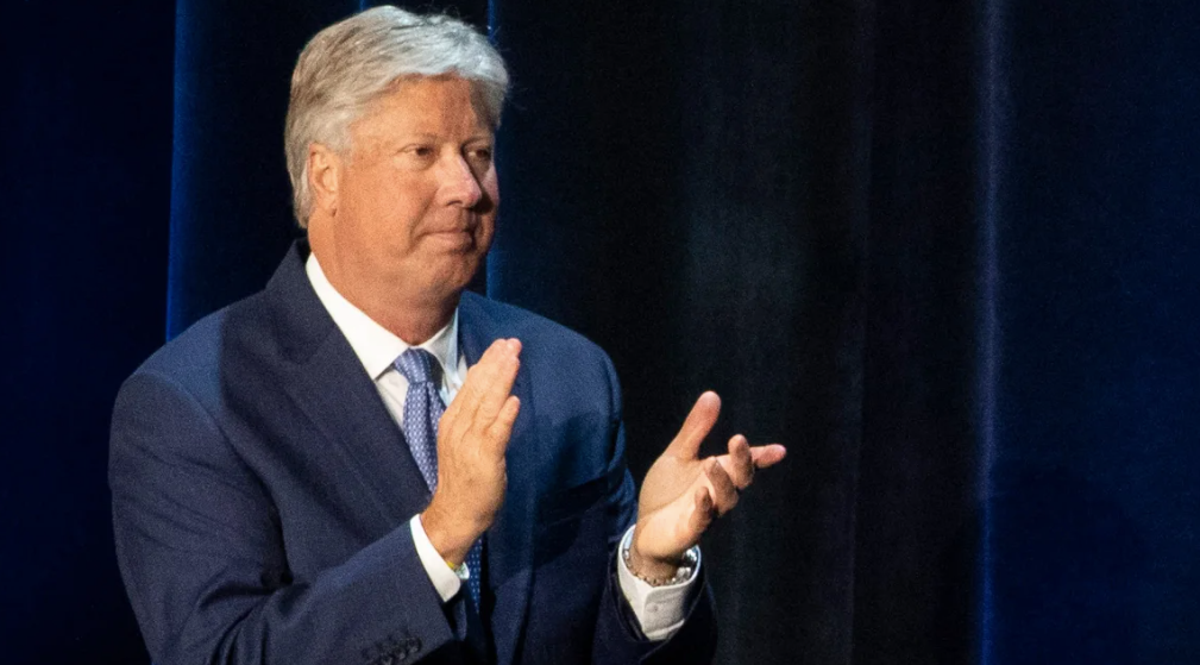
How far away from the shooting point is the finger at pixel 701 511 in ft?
4.39

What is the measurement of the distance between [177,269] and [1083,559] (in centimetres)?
141

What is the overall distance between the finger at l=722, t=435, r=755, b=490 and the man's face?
0.34m

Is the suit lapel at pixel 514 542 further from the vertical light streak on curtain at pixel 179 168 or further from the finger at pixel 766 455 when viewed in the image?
the vertical light streak on curtain at pixel 179 168

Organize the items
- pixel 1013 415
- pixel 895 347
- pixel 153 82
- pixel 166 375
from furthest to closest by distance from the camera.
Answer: pixel 153 82
pixel 895 347
pixel 1013 415
pixel 166 375

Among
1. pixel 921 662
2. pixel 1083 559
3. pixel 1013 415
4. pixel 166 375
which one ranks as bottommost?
pixel 921 662

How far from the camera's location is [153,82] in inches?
84.9

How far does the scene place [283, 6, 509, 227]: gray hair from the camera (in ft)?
4.79

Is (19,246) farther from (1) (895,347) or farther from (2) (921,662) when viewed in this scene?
(2) (921,662)

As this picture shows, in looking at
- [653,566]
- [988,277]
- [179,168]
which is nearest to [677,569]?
[653,566]

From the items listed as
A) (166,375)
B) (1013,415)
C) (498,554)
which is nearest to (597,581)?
(498,554)

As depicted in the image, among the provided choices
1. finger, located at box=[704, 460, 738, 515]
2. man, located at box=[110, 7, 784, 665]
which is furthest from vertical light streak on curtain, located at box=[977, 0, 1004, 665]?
finger, located at box=[704, 460, 738, 515]

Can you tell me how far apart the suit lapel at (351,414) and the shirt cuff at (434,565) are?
142 mm

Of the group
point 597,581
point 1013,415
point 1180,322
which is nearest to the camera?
point 597,581

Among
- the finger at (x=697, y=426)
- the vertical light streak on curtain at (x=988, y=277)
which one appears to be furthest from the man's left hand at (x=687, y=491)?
the vertical light streak on curtain at (x=988, y=277)
